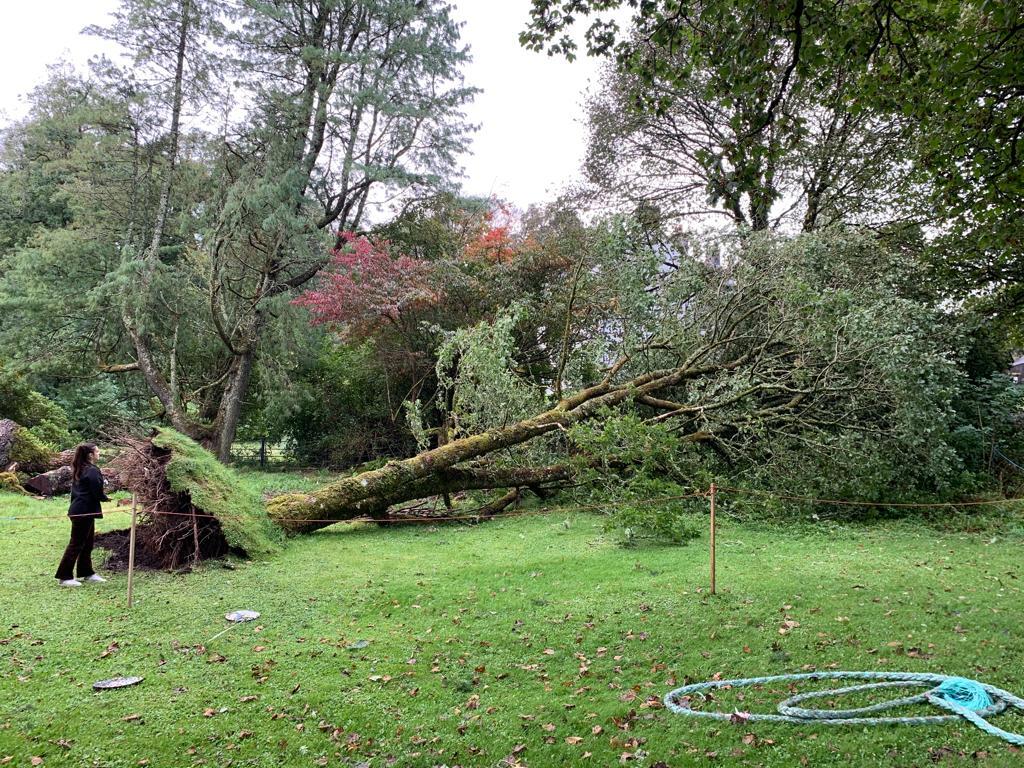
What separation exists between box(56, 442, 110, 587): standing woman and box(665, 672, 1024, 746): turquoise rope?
5.06 m

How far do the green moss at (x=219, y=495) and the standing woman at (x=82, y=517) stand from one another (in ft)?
2.88

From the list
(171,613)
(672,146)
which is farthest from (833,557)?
(672,146)

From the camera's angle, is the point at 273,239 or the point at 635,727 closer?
the point at 635,727

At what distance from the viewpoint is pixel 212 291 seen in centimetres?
1288

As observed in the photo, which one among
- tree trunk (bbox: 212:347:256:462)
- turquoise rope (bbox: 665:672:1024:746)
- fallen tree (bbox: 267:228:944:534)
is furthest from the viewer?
tree trunk (bbox: 212:347:256:462)

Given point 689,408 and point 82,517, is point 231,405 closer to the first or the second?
point 82,517

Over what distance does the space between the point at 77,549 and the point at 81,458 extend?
0.82m

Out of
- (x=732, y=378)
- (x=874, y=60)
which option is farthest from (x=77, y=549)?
(x=732, y=378)

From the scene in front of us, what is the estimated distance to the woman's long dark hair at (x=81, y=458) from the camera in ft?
18.6

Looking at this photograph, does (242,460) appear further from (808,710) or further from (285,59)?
(808,710)

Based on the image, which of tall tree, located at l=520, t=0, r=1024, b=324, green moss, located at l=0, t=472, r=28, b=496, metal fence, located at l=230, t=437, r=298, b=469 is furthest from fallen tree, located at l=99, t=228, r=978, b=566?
metal fence, located at l=230, t=437, r=298, b=469

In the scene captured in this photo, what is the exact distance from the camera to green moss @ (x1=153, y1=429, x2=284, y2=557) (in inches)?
255

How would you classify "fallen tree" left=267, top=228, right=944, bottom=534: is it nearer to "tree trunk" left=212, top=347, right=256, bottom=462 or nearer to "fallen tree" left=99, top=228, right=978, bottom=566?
"fallen tree" left=99, top=228, right=978, bottom=566

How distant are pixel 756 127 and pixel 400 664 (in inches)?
176
